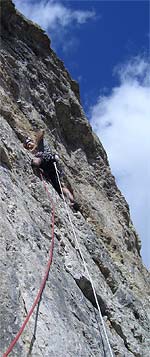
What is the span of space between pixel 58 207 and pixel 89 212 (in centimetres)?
385

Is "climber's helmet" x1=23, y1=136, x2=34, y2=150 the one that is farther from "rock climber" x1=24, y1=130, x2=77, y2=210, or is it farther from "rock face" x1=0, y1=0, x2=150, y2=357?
"rock face" x1=0, y1=0, x2=150, y2=357

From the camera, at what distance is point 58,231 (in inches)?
394

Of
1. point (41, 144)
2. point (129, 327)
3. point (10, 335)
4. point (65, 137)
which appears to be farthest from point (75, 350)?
point (65, 137)

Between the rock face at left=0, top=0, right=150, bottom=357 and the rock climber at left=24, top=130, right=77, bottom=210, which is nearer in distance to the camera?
the rock face at left=0, top=0, right=150, bottom=357

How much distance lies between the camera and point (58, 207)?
11.2 meters

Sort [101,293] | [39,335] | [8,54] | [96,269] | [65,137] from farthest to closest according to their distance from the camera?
1. [65,137]
2. [8,54]
3. [96,269]
4. [101,293]
5. [39,335]

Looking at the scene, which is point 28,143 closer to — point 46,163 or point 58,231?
point 46,163

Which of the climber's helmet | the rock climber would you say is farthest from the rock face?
the rock climber

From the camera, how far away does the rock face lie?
22.8 ft

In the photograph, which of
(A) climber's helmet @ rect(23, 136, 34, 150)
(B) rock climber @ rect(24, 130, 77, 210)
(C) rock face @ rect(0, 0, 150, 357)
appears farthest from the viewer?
(A) climber's helmet @ rect(23, 136, 34, 150)

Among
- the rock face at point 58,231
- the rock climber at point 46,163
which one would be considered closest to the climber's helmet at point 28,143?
the rock climber at point 46,163

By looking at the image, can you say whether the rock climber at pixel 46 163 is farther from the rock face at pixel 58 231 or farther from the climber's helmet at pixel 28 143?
the rock face at pixel 58 231

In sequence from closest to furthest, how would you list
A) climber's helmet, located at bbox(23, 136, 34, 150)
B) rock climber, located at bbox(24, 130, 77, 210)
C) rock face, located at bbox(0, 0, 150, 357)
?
rock face, located at bbox(0, 0, 150, 357), rock climber, located at bbox(24, 130, 77, 210), climber's helmet, located at bbox(23, 136, 34, 150)

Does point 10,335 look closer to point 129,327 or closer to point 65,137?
point 129,327
